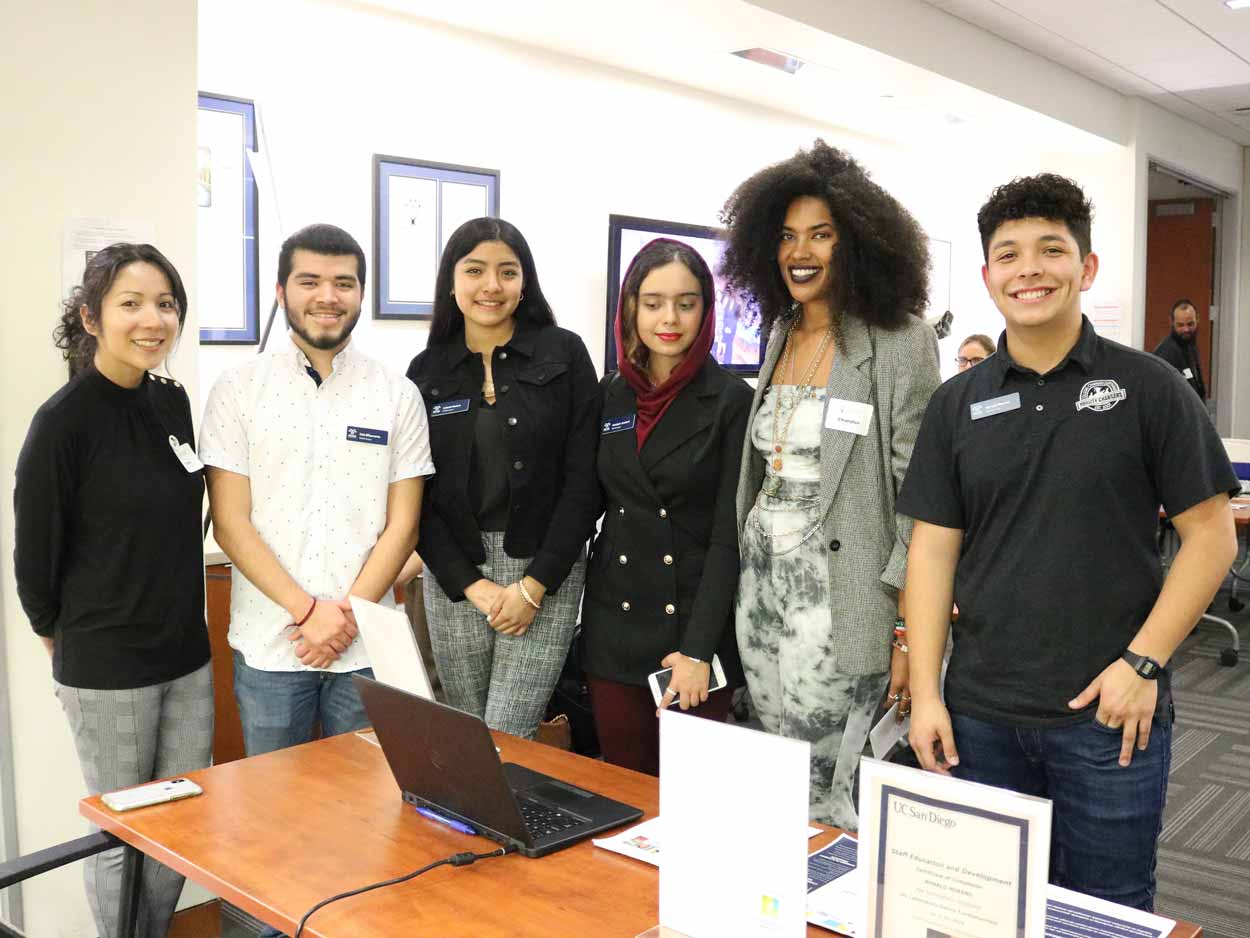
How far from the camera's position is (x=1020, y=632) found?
1811 mm

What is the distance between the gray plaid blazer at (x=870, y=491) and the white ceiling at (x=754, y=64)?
2730 mm

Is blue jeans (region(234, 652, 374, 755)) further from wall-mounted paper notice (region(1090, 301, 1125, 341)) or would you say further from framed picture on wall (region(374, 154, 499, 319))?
wall-mounted paper notice (region(1090, 301, 1125, 341))

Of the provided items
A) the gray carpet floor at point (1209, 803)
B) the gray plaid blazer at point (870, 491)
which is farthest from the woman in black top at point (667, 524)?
the gray carpet floor at point (1209, 803)

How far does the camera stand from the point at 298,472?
2.40 m

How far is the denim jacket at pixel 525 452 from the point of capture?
2500 millimetres

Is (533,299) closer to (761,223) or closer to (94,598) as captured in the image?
(761,223)

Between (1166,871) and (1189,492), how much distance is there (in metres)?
2.06

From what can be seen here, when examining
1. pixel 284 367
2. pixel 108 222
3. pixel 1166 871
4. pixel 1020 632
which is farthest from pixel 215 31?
pixel 1166 871

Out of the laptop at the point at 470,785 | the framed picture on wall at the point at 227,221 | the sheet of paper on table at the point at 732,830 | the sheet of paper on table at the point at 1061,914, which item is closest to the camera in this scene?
the sheet of paper on table at the point at 732,830

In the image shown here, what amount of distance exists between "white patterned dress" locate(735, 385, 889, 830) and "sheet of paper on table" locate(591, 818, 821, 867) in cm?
52

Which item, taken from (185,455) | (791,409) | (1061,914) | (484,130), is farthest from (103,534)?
(484,130)

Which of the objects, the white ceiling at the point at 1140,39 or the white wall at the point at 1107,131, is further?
the white ceiling at the point at 1140,39

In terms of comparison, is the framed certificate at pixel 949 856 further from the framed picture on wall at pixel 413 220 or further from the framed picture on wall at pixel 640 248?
the framed picture on wall at pixel 413 220

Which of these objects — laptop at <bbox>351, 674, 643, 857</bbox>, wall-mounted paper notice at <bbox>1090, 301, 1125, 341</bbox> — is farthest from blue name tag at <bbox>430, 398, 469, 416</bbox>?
wall-mounted paper notice at <bbox>1090, 301, 1125, 341</bbox>
